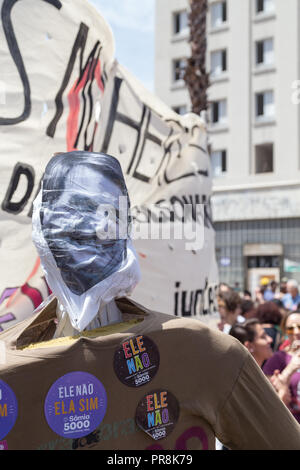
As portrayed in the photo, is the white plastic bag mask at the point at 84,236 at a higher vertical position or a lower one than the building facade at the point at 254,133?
lower

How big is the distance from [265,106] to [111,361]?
23630mm

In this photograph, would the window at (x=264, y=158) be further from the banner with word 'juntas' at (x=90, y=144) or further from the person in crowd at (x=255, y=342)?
the person in crowd at (x=255, y=342)

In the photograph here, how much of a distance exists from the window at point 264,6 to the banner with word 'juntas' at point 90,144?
2220cm

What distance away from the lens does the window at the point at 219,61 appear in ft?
82.8

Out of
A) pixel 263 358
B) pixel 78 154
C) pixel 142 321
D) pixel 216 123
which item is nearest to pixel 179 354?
pixel 142 321

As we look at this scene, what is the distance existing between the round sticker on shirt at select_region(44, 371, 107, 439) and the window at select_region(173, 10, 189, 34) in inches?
1042

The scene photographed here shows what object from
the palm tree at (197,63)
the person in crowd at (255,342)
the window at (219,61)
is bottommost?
the person in crowd at (255,342)

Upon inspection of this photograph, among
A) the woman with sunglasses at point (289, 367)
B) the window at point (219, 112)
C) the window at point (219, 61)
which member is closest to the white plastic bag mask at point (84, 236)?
the woman with sunglasses at point (289, 367)

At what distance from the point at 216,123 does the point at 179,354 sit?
2393cm

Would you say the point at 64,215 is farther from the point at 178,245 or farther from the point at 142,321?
the point at 178,245

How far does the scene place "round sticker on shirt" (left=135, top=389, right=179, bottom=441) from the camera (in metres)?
1.46

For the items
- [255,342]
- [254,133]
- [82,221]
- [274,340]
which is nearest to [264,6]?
[254,133]

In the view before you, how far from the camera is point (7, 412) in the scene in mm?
1392

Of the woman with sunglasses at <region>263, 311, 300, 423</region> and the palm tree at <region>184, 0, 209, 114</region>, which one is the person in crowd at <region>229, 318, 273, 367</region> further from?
the palm tree at <region>184, 0, 209, 114</region>
